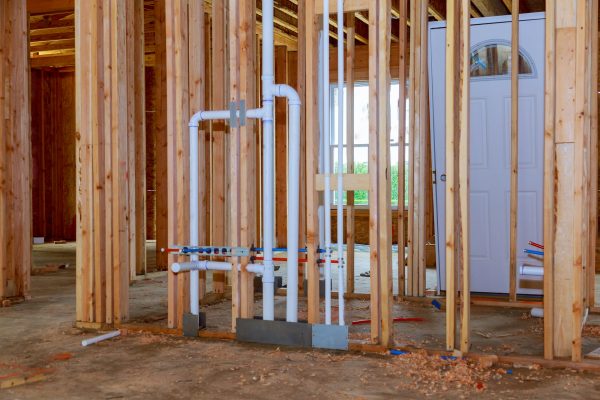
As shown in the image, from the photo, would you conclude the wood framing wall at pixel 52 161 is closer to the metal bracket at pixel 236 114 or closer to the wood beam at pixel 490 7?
the wood beam at pixel 490 7

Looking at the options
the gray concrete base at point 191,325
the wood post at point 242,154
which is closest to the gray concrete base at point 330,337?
the wood post at point 242,154

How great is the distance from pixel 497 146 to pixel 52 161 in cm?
870

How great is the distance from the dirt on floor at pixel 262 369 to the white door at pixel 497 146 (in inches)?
39.4

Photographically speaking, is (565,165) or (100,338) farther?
(100,338)

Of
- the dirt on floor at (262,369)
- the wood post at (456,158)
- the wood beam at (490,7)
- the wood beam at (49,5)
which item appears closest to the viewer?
the dirt on floor at (262,369)

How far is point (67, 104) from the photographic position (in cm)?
1152

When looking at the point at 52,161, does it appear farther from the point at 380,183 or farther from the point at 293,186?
the point at 380,183

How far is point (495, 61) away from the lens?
5004mm

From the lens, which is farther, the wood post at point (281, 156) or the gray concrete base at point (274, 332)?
the wood post at point (281, 156)

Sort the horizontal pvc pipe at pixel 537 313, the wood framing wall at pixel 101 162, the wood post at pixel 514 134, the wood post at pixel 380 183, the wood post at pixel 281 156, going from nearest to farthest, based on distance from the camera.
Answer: the wood post at pixel 380 183 → the wood framing wall at pixel 101 162 → the horizontal pvc pipe at pixel 537 313 → the wood post at pixel 514 134 → the wood post at pixel 281 156

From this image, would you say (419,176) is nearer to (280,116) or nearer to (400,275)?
(400,275)

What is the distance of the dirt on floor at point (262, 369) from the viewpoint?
104 inches

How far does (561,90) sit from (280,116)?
5.99m

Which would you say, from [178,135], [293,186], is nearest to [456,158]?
[293,186]
